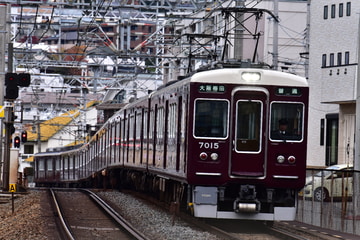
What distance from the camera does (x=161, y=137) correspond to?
1894 cm

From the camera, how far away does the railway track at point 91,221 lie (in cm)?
1505

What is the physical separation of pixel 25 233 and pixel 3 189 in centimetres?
1155

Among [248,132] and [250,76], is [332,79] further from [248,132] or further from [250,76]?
[248,132]

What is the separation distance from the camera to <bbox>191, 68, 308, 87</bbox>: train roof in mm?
15336

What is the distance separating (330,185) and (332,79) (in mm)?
18482

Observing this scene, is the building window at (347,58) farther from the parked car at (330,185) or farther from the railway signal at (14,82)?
the parked car at (330,185)

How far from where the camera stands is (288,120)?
15414 millimetres

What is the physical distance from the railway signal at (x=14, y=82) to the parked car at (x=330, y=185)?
26.1 ft

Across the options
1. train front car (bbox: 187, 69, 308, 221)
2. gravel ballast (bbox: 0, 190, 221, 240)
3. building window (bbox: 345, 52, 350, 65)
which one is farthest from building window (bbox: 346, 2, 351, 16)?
train front car (bbox: 187, 69, 308, 221)

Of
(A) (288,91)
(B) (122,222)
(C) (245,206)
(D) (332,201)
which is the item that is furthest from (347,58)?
(C) (245,206)

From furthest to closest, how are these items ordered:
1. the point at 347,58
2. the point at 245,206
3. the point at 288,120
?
the point at 347,58, the point at 288,120, the point at 245,206

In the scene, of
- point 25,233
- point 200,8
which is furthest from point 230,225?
point 200,8

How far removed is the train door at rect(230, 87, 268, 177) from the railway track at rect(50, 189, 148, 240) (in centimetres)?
208

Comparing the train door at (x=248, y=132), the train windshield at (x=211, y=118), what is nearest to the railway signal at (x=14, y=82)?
the train windshield at (x=211, y=118)
